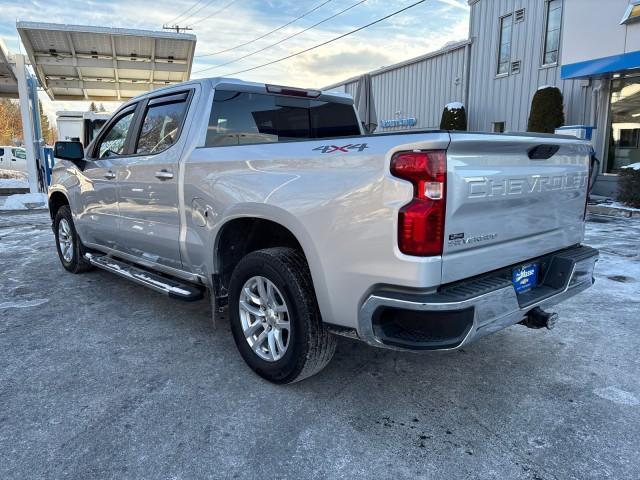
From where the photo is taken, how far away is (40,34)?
38.6ft

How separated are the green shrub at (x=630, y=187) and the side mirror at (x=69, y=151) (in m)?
10.3

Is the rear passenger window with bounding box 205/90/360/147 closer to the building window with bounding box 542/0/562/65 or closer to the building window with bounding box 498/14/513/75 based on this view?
the building window with bounding box 542/0/562/65

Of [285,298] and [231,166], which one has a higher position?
[231,166]

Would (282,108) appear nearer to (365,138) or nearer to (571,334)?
(365,138)

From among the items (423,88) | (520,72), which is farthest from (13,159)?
(520,72)

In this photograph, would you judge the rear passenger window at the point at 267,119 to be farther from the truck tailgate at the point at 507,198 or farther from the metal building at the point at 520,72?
the metal building at the point at 520,72

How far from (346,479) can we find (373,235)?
114cm

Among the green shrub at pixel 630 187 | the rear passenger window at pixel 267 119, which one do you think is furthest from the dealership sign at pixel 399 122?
the rear passenger window at pixel 267 119

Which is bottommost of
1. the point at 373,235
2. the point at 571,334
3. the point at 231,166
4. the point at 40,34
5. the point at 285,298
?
the point at 571,334

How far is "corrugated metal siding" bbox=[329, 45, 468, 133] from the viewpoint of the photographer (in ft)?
57.4

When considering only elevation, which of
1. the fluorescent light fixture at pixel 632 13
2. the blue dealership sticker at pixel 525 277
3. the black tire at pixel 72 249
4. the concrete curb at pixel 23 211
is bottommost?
the concrete curb at pixel 23 211

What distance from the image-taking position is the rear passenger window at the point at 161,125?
13.1ft

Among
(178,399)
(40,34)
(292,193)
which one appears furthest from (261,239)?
(40,34)

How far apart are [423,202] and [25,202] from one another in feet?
45.6
